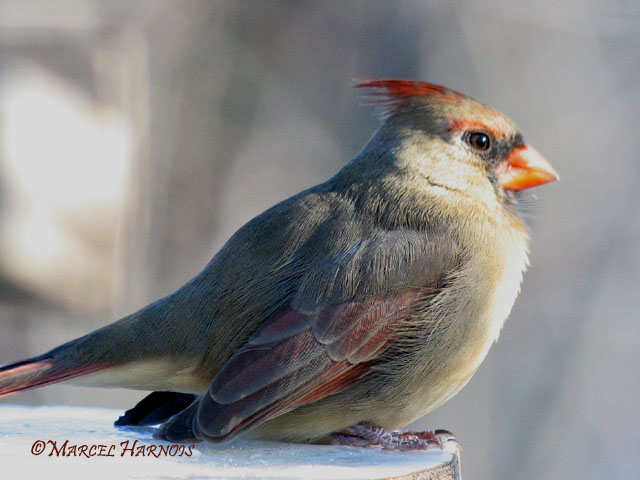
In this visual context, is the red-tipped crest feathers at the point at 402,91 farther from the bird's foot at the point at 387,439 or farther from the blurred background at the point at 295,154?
the blurred background at the point at 295,154

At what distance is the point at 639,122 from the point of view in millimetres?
5926

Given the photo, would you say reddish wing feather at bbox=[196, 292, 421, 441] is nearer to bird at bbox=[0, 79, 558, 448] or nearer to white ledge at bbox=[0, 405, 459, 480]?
bird at bbox=[0, 79, 558, 448]

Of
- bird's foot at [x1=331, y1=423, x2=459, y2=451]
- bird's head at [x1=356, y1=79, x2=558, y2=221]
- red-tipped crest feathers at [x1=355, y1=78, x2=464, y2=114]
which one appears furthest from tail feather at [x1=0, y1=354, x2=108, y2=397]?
red-tipped crest feathers at [x1=355, y1=78, x2=464, y2=114]

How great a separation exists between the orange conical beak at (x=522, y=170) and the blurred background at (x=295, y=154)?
2784 millimetres

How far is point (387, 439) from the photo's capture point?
8.18ft

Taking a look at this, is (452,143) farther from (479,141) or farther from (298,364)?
(298,364)

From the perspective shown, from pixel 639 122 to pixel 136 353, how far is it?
170 inches

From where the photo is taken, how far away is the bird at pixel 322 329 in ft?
7.85

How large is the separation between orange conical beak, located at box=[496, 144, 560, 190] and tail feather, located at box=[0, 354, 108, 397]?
138 cm

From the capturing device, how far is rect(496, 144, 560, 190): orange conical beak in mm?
3033

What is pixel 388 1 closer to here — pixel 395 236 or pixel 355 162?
pixel 355 162

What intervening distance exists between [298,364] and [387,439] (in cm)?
33

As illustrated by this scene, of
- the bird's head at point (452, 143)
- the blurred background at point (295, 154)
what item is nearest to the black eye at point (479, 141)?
the bird's head at point (452, 143)

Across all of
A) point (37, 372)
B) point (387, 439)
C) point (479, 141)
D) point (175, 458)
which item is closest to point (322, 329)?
point (387, 439)
